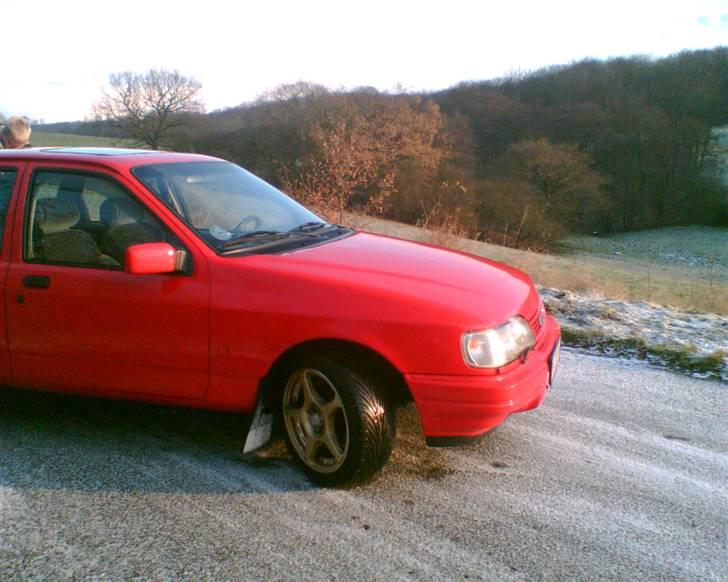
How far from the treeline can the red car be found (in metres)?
8.75

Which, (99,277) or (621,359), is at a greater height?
(99,277)

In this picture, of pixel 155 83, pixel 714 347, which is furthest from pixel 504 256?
pixel 155 83

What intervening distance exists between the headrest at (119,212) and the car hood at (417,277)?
0.77 metres

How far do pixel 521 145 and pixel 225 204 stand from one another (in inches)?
2508

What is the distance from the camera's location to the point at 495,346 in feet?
10.5

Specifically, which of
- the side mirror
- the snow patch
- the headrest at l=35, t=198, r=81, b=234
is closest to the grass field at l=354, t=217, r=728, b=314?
the snow patch

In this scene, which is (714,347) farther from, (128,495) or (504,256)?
(504,256)

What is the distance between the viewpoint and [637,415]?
4344 millimetres

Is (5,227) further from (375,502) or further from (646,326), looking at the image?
(646,326)

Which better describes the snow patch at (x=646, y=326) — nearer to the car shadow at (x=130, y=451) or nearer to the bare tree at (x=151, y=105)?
the car shadow at (x=130, y=451)

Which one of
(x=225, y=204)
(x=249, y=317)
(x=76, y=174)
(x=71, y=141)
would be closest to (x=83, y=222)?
(x=76, y=174)

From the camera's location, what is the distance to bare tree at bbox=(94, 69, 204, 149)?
40031 millimetres

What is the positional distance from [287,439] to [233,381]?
1.38 ft

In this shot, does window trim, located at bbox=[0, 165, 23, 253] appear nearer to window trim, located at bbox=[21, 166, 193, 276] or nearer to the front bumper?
window trim, located at bbox=[21, 166, 193, 276]
